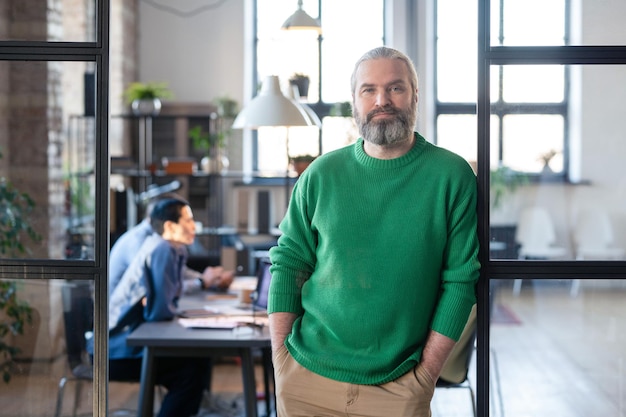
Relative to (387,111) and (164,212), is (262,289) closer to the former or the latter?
(164,212)

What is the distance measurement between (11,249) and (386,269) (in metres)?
1.43

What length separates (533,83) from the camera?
2465mm

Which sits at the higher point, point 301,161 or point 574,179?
point 301,161

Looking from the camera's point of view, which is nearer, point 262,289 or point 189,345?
Answer: point 189,345

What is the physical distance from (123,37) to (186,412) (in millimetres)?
6089

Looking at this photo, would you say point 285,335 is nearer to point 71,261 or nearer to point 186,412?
point 71,261

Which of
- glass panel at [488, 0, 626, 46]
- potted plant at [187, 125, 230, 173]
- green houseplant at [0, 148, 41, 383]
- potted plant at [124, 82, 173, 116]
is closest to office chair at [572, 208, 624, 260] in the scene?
glass panel at [488, 0, 626, 46]

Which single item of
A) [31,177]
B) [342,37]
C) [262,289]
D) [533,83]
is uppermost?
[342,37]

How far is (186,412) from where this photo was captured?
472 cm

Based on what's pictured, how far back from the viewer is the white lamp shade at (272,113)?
452 cm

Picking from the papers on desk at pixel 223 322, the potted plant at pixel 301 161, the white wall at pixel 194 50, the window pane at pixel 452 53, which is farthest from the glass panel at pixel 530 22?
the window pane at pixel 452 53

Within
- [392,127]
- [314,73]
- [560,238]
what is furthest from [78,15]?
[314,73]

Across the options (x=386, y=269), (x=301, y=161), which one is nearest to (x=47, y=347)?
(x=386, y=269)

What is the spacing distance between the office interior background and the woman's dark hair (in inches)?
16.0
